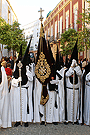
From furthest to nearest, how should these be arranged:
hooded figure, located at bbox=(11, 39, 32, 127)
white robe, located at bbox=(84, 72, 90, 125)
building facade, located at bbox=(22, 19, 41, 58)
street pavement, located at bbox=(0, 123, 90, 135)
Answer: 1. building facade, located at bbox=(22, 19, 41, 58)
2. hooded figure, located at bbox=(11, 39, 32, 127)
3. white robe, located at bbox=(84, 72, 90, 125)
4. street pavement, located at bbox=(0, 123, 90, 135)

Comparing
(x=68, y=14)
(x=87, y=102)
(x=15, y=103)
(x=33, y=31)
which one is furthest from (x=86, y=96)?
(x=33, y=31)

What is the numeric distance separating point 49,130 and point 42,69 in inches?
68.2

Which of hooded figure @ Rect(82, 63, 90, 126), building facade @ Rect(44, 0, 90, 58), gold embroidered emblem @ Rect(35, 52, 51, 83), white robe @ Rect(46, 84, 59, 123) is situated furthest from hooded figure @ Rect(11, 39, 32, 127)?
building facade @ Rect(44, 0, 90, 58)

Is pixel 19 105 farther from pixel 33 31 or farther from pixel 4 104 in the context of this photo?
pixel 33 31

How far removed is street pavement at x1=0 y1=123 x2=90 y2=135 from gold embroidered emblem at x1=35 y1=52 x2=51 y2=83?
1367 mm

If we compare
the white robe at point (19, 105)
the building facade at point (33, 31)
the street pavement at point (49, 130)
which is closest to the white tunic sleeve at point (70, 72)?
the white robe at point (19, 105)

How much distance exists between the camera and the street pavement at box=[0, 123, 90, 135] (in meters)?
4.41

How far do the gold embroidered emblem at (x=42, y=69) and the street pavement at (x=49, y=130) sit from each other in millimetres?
1367

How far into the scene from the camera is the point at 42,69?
4746 millimetres

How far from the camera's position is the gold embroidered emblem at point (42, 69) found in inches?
185

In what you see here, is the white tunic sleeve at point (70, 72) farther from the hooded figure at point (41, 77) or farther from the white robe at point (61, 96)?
the hooded figure at point (41, 77)

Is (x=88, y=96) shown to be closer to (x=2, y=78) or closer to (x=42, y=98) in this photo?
(x=42, y=98)

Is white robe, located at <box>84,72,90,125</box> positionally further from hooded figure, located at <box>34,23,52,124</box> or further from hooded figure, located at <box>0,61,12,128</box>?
hooded figure, located at <box>0,61,12,128</box>

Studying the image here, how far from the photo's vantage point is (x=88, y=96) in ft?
15.9
